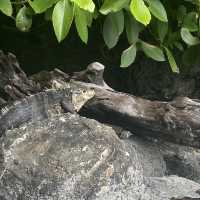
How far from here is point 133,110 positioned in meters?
1.14

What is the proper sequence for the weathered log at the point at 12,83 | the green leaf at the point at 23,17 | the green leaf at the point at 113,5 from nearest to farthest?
the green leaf at the point at 113,5 < the green leaf at the point at 23,17 < the weathered log at the point at 12,83

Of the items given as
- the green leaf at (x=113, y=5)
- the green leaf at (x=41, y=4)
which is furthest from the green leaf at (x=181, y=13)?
the green leaf at (x=41, y=4)

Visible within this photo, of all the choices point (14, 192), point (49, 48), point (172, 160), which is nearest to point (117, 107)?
point (172, 160)

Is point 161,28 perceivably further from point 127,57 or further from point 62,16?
point 62,16

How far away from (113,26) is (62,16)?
278 mm

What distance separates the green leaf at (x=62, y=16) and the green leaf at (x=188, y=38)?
0.44 m

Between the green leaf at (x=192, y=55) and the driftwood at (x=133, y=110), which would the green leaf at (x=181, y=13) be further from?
the driftwood at (x=133, y=110)

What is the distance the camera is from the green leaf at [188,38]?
3.82ft

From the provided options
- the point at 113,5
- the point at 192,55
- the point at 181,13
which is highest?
the point at 113,5

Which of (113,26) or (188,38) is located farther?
(188,38)

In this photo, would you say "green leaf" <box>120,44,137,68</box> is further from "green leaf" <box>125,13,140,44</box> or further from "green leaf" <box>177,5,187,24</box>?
"green leaf" <box>177,5,187,24</box>

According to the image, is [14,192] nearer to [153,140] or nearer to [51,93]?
[51,93]

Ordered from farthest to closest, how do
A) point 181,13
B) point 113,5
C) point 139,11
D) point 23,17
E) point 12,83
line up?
point 181,13 < point 12,83 < point 23,17 < point 113,5 < point 139,11

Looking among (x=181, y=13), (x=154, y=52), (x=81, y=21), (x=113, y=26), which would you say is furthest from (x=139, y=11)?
(x=181, y=13)
